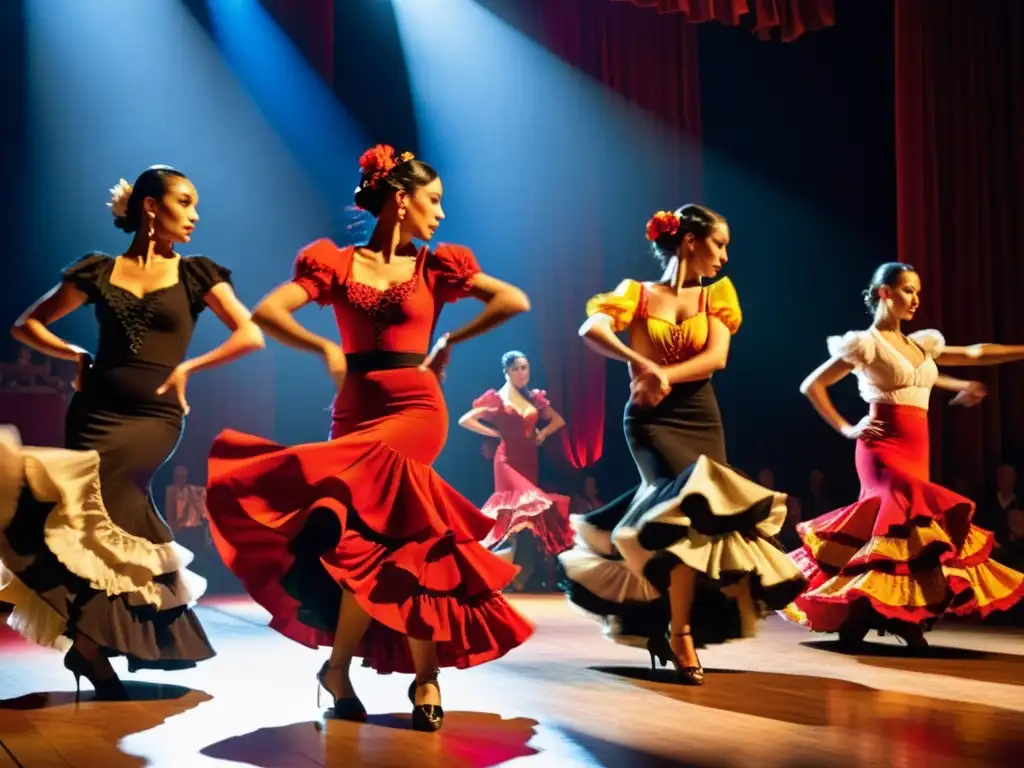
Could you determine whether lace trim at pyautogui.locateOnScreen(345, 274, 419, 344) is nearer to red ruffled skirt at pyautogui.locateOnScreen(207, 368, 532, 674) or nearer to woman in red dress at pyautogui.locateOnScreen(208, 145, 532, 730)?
woman in red dress at pyautogui.locateOnScreen(208, 145, 532, 730)

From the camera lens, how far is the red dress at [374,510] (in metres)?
3.16

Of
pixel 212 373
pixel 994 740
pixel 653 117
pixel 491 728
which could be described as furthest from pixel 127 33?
pixel 994 740

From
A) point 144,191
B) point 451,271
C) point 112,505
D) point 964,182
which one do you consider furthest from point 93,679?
point 964,182

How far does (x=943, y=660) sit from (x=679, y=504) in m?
1.51

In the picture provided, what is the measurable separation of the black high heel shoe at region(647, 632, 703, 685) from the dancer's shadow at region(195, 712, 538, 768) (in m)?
A: 0.92

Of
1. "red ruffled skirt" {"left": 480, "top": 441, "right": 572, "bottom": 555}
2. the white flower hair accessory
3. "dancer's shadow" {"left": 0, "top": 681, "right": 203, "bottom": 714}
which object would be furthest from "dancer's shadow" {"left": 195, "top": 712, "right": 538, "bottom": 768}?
"red ruffled skirt" {"left": 480, "top": 441, "right": 572, "bottom": 555}

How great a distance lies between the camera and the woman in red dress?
3.17m

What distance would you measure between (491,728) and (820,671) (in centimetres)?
168

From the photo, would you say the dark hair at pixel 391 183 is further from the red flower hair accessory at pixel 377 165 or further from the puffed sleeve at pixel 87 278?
the puffed sleeve at pixel 87 278

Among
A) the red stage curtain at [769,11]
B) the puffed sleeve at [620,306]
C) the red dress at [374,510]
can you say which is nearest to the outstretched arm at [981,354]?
the puffed sleeve at [620,306]

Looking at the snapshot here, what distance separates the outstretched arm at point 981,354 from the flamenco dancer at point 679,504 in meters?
1.42

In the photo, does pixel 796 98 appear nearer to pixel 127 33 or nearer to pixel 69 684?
pixel 127 33

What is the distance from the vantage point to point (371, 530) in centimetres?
320

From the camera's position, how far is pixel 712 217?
171 inches
